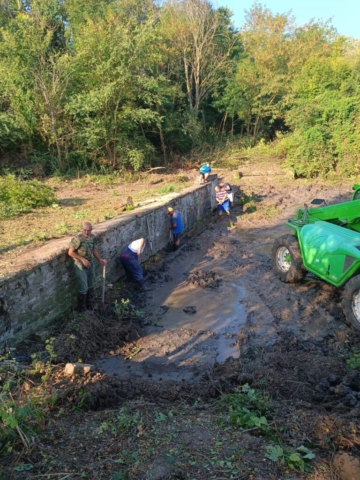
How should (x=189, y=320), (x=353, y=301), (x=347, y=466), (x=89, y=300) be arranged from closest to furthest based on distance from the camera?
1. (x=347, y=466)
2. (x=353, y=301)
3. (x=89, y=300)
4. (x=189, y=320)

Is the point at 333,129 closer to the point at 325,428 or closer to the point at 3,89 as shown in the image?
the point at 3,89

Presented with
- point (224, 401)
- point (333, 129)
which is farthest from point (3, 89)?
point (224, 401)

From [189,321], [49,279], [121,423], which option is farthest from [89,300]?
[121,423]

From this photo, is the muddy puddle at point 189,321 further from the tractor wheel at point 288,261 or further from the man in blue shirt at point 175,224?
the tractor wheel at point 288,261

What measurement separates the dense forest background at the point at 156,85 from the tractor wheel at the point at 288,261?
12273 mm

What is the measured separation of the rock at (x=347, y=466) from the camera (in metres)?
3.16

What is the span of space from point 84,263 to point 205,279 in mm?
3493

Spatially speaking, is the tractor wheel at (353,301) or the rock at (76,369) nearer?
the rock at (76,369)

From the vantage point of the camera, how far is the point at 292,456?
330 cm

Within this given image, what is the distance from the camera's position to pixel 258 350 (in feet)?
21.9

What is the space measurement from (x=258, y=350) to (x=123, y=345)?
2.38 meters

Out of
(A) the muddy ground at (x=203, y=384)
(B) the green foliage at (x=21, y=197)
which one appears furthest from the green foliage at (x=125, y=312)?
(B) the green foliage at (x=21, y=197)

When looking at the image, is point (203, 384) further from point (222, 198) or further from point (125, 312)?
point (222, 198)

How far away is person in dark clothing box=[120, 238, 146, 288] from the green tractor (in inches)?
130
